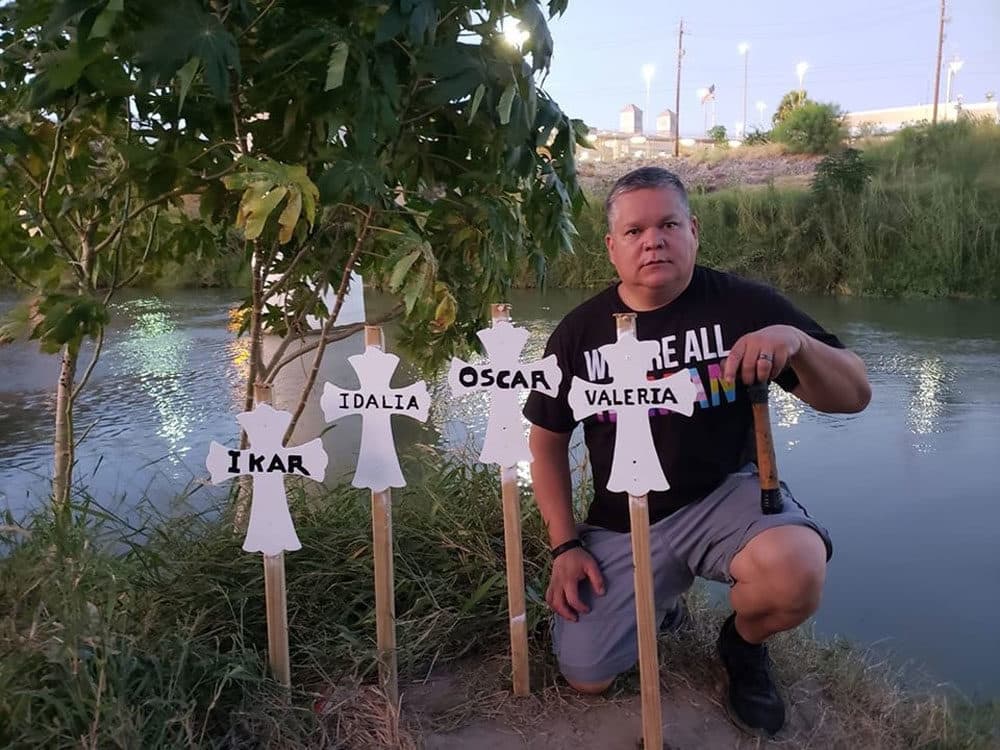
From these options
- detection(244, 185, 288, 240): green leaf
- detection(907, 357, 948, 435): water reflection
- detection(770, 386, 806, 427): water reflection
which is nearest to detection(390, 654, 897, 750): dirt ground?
detection(244, 185, 288, 240): green leaf

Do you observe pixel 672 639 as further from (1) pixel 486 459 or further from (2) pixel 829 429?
(2) pixel 829 429

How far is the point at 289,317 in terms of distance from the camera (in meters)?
2.31

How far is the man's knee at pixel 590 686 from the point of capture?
1.68 m

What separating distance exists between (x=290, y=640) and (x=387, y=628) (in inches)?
12.2

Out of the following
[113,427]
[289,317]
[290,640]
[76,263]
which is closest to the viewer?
[290,640]

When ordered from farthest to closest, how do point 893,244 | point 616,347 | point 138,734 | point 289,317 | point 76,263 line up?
point 893,244 → point 289,317 → point 76,263 → point 616,347 → point 138,734

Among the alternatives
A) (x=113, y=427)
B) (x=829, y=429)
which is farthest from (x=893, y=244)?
(x=113, y=427)

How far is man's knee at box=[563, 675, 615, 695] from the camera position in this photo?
5.51 feet

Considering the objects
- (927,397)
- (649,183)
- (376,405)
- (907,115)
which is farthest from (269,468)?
(907,115)

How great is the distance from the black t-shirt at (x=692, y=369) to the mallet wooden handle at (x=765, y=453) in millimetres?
168

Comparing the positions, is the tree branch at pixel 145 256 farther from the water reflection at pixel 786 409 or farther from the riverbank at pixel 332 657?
the water reflection at pixel 786 409

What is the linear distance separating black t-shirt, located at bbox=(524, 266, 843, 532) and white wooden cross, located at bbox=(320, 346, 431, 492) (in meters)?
0.39

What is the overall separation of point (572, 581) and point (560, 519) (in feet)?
0.46

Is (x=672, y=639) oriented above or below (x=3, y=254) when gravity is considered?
below
